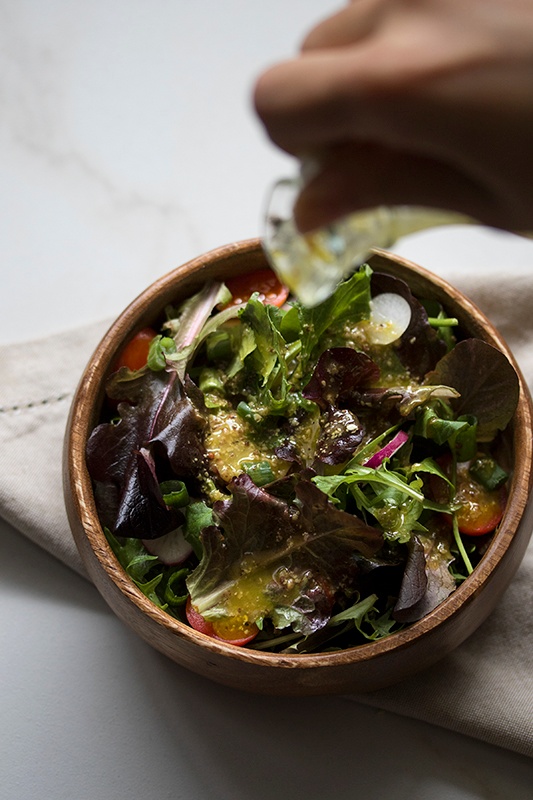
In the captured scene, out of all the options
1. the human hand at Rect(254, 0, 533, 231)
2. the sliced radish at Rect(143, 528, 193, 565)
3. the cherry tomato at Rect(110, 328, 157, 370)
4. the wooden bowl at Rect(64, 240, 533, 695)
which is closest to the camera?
the human hand at Rect(254, 0, 533, 231)

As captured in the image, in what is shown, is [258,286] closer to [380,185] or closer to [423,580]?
[423,580]

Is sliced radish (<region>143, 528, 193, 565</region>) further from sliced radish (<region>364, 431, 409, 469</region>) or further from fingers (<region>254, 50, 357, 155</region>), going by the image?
fingers (<region>254, 50, 357, 155</region>)

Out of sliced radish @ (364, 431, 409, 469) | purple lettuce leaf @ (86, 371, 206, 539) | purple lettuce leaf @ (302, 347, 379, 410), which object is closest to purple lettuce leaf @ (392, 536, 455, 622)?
sliced radish @ (364, 431, 409, 469)

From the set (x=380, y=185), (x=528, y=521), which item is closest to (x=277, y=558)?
(x=528, y=521)

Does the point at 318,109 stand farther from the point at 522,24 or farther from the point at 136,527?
the point at 136,527

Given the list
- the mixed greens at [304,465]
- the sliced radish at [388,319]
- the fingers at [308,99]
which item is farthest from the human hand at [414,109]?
the sliced radish at [388,319]

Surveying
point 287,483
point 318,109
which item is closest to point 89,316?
point 287,483

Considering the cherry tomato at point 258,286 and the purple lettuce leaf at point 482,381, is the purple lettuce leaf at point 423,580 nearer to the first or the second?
the purple lettuce leaf at point 482,381
